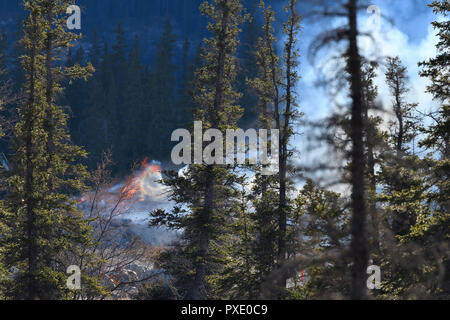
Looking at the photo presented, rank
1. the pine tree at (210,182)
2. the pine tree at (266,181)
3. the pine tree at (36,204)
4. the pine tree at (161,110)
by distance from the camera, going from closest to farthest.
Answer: the pine tree at (36,204)
the pine tree at (266,181)
the pine tree at (210,182)
the pine tree at (161,110)

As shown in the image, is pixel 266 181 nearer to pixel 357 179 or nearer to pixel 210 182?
pixel 210 182

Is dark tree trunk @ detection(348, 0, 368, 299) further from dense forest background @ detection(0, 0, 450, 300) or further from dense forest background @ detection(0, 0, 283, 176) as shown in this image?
dense forest background @ detection(0, 0, 283, 176)

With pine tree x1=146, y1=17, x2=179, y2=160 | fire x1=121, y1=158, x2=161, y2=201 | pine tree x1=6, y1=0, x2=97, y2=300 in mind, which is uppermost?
pine tree x1=146, y1=17, x2=179, y2=160

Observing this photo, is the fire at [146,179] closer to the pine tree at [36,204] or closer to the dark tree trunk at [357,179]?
the pine tree at [36,204]

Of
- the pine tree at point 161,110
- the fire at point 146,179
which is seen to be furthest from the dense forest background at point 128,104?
the fire at point 146,179

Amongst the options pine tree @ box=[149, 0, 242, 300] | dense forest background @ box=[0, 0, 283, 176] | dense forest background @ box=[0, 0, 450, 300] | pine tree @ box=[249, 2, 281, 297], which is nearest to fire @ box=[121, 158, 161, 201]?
dense forest background @ box=[0, 0, 283, 176]

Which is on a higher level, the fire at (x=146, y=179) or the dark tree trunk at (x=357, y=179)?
the fire at (x=146, y=179)

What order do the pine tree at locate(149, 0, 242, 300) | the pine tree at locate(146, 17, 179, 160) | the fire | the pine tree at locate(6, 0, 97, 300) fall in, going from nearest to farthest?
the pine tree at locate(6, 0, 97, 300) < the pine tree at locate(149, 0, 242, 300) < the fire < the pine tree at locate(146, 17, 179, 160)

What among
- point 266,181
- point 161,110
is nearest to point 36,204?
point 266,181

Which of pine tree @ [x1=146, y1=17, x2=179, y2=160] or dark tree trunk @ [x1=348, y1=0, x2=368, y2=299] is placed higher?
pine tree @ [x1=146, y1=17, x2=179, y2=160]

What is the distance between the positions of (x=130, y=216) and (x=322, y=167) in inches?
1475

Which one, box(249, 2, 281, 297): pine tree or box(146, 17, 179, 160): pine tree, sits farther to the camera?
box(146, 17, 179, 160): pine tree
